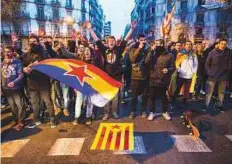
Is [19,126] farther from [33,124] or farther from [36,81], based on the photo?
[36,81]

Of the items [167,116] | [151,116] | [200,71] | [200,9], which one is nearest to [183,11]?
[200,9]

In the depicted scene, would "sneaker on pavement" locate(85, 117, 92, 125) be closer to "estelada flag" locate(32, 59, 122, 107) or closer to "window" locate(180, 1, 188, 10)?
"estelada flag" locate(32, 59, 122, 107)

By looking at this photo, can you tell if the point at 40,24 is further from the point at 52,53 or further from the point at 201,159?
the point at 201,159

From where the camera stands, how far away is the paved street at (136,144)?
4.71 meters

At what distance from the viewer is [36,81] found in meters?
6.25

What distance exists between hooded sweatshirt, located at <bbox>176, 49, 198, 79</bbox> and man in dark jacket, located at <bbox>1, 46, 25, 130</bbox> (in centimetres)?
419

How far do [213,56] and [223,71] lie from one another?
1.55ft

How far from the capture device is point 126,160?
4.66m

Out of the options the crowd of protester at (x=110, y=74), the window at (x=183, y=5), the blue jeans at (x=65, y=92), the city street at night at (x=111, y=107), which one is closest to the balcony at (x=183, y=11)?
the window at (x=183, y=5)

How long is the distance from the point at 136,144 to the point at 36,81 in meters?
2.65

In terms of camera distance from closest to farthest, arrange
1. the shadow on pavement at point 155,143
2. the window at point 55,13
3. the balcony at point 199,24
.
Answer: the shadow on pavement at point 155,143 < the window at point 55,13 < the balcony at point 199,24

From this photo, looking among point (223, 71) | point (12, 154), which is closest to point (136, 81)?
point (223, 71)

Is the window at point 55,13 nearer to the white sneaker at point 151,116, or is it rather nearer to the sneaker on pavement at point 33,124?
the sneaker on pavement at point 33,124

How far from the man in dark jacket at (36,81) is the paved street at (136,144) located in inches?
17.7
